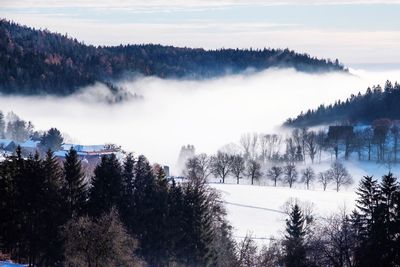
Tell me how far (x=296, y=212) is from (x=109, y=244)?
29186mm

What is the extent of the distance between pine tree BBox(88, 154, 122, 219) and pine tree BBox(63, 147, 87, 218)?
35.5 inches

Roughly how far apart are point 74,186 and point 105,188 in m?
3.03

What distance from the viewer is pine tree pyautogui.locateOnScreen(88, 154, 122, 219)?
203ft

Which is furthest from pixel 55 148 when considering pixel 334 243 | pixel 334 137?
pixel 334 243

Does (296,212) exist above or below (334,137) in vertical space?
below

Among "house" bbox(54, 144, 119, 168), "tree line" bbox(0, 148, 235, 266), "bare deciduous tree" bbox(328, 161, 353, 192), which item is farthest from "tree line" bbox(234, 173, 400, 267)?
"house" bbox(54, 144, 119, 168)

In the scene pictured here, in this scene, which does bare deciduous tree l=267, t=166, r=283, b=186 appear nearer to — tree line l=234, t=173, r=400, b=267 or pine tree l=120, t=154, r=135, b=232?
pine tree l=120, t=154, r=135, b=232

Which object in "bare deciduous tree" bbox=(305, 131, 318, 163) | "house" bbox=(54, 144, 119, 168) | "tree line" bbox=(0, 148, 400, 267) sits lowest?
"tree line" bbox=(0, 148, 400, 267)

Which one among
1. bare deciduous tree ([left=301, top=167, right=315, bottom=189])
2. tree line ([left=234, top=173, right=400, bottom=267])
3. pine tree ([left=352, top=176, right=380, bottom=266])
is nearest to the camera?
tree line ([left=234, top=173, right=400, bottom=267])

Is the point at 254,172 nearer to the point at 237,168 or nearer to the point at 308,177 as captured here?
the point at 237,168

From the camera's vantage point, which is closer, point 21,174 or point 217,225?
point 21,174

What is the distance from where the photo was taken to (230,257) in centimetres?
6431

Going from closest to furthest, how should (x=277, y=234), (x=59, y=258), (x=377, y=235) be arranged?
(x=377, y=235), (x=59, y=258), (x=277, y=234)

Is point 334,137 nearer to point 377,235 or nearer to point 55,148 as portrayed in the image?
point 55,148
